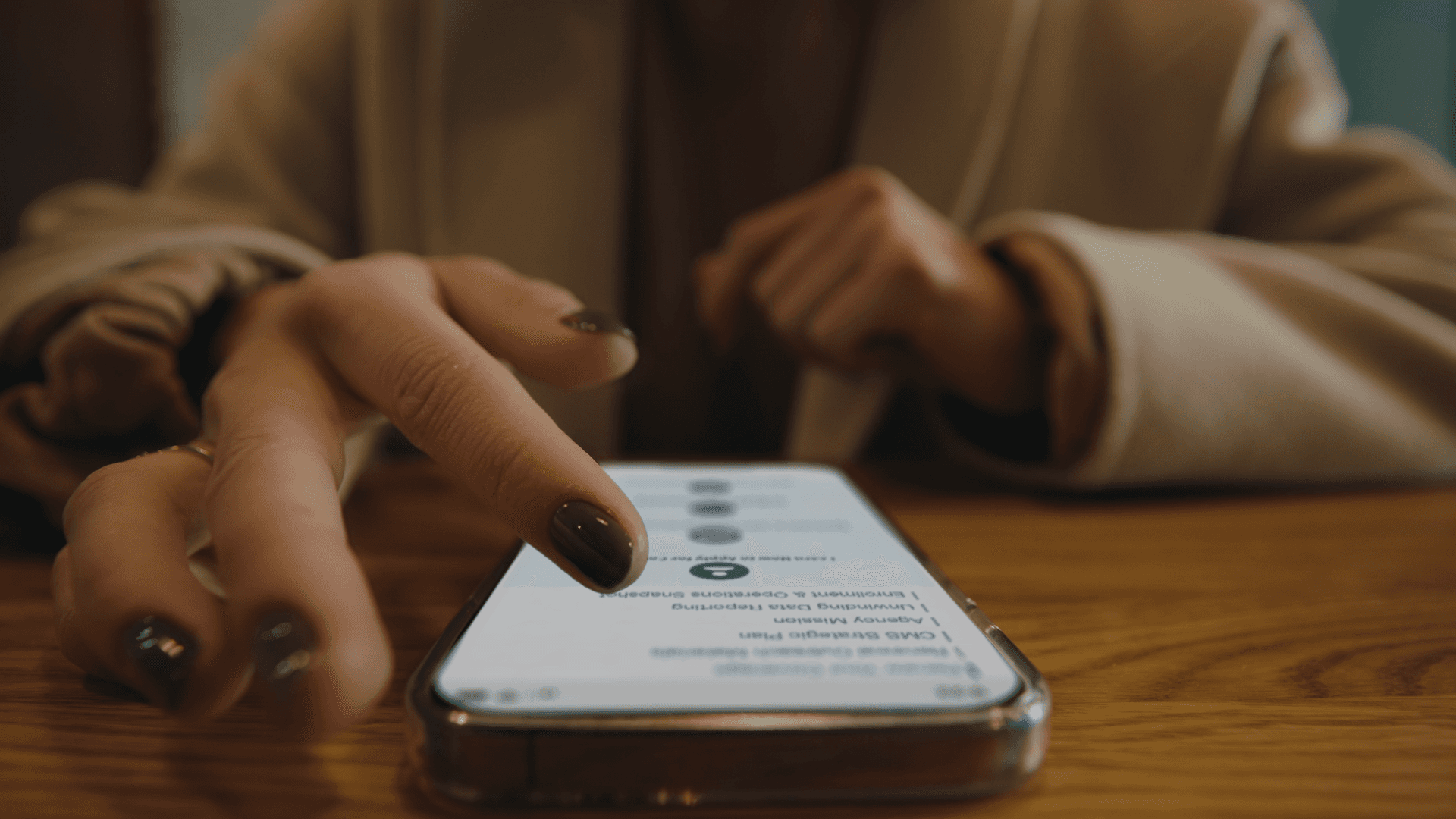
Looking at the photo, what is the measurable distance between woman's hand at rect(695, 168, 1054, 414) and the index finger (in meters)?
0.19

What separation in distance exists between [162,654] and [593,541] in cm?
6

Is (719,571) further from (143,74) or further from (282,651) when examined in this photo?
(143,74)

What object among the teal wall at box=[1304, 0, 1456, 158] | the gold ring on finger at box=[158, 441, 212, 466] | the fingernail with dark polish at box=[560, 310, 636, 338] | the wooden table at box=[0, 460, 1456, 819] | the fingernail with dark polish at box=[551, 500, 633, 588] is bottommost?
the wooden table at box=[0, 460, 1456, 819]

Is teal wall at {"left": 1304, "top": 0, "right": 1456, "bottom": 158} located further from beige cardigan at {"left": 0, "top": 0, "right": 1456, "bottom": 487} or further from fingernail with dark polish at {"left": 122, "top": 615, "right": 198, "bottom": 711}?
fingernail with dark polish at {"left": 122, "top": 615, "right": 198, "bottom": 711}

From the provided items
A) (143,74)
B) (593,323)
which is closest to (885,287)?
(593,323)

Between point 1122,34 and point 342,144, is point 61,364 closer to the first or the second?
point 342,144

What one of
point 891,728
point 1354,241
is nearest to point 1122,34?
point 1354,241

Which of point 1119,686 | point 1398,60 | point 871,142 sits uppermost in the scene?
point 1398,60

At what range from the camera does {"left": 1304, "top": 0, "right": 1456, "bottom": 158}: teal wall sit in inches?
40.1

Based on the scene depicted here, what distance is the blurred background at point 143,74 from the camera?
829mm

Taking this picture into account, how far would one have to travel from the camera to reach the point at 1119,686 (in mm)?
136

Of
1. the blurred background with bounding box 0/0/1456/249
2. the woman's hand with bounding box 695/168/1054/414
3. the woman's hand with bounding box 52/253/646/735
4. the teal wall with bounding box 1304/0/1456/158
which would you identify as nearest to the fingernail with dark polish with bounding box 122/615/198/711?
the woman's hand with bounding box 52/253/646/735

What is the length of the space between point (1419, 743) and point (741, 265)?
0.32m

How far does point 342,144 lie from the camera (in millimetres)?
562
